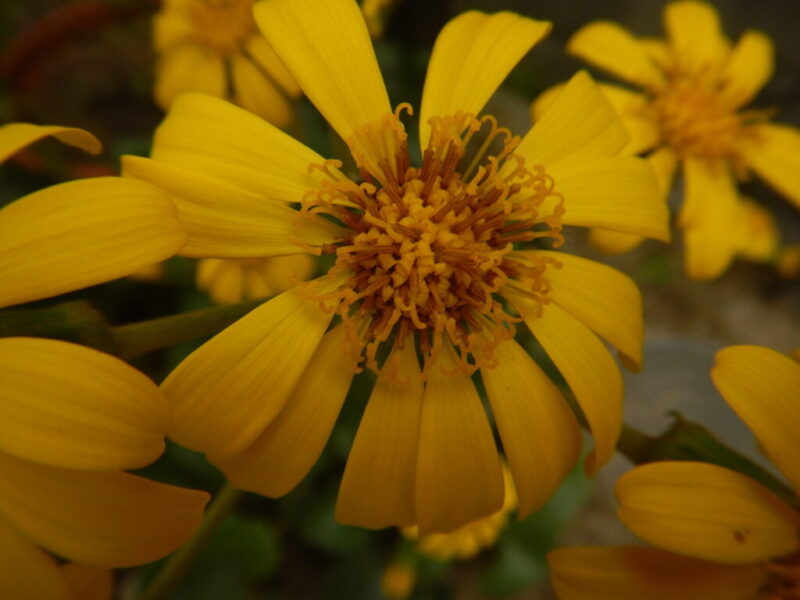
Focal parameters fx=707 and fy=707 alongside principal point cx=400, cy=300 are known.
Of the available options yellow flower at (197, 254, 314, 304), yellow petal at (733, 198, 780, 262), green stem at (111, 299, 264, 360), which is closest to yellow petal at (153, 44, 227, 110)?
yellow flower at (197, 254, 314, 304)

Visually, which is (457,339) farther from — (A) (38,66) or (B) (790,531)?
(A) (38,66)

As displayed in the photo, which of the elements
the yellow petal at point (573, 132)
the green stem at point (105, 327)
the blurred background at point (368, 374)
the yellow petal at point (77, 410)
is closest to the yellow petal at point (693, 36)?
the blurred background at point (368, 374)

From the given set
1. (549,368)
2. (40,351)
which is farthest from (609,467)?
(40,351)

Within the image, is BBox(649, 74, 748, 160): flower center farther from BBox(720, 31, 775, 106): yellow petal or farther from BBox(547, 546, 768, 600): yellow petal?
BBox(547, 546, 768, 600): yellow petal

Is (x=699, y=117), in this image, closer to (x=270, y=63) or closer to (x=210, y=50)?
(x=270, y=63)

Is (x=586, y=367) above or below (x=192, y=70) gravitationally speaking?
below

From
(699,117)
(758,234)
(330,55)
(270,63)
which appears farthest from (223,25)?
(758,234)
